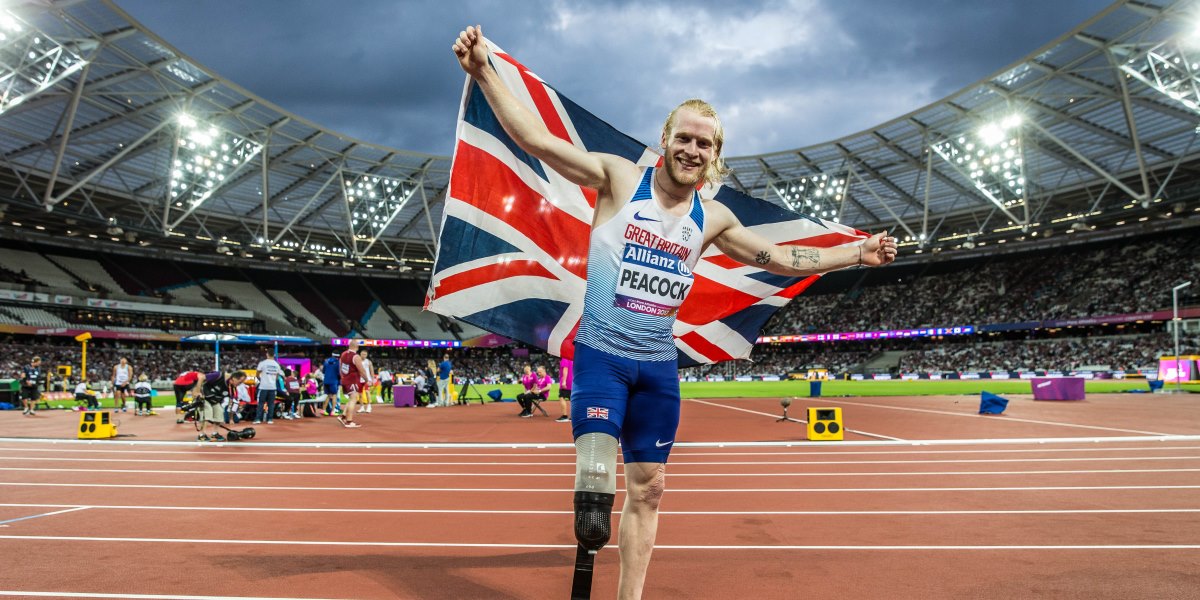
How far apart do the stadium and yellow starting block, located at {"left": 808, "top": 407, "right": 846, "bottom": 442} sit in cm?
8

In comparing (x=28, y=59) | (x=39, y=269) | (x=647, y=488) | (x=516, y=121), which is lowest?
(x=647, y=488)

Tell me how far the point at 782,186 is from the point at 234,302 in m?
44.8

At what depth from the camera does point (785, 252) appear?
3590 mm

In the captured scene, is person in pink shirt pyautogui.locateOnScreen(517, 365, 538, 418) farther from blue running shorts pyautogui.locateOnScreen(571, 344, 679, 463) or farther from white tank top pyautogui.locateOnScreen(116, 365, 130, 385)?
blue running shorts pyautogui.locateOnScreen(571, 344, 679, 463)

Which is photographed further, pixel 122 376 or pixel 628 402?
pixel 122 376

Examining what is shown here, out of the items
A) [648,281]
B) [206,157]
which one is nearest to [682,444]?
[648,281]

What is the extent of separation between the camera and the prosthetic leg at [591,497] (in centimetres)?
262

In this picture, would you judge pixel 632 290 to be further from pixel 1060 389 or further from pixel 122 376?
pixel 1060 389

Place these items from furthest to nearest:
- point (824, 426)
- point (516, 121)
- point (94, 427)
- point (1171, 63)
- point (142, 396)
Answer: point (1171, 63), point (142, 396), point (94, 427), point (824, 426), point (516, 121)

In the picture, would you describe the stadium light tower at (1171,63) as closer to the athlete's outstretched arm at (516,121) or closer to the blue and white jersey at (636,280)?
the blue and white jersey at (636,280)

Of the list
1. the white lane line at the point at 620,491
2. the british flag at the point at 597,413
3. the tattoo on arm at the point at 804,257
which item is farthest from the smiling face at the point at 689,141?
the white lane line at the point at 620,491

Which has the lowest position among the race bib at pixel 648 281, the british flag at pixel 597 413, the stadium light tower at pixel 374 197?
the british flag at pixel 597 413

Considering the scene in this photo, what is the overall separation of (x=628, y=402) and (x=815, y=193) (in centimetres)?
4428

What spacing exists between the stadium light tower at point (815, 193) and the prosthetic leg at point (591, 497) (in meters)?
43.3
